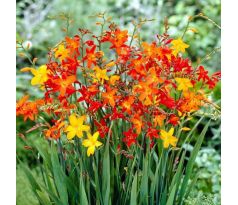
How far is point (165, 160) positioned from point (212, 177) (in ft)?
4.92

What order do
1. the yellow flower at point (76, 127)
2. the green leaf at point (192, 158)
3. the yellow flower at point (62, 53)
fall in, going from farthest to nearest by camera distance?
the green leaf at point (192, 158)
the yellow flower at point (62, 53)
the yellow flower at point (76, 127)

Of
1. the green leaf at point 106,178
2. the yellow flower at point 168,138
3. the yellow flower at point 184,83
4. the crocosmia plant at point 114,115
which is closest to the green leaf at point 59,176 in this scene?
the crocosmia plant at point 114,115

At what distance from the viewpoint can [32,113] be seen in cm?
204

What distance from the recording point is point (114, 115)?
189 centimetres

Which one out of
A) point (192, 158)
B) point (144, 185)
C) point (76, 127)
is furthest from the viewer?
point (192, 158)

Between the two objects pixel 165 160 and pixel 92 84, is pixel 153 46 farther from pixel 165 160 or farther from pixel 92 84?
pixel 165 160

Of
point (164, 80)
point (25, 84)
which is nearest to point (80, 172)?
point (164, 80)

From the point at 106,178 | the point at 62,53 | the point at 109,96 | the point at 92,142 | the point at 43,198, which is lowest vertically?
the point at 43,198

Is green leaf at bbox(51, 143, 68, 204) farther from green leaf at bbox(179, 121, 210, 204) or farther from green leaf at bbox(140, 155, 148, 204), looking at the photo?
green leaf at bbox(179, 121, 210, 204)

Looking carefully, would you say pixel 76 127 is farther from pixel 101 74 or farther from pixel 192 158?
pixel 192 158

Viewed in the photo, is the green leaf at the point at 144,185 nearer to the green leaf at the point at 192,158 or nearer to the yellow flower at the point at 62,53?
the green leaf at the point at 192,158

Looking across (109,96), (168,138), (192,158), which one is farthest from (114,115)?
(192,158)

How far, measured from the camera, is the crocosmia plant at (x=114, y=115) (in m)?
1.88

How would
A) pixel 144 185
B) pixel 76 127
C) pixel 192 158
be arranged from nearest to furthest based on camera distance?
pixel 76 127 < pixel 144 185 < pixel 192 158
